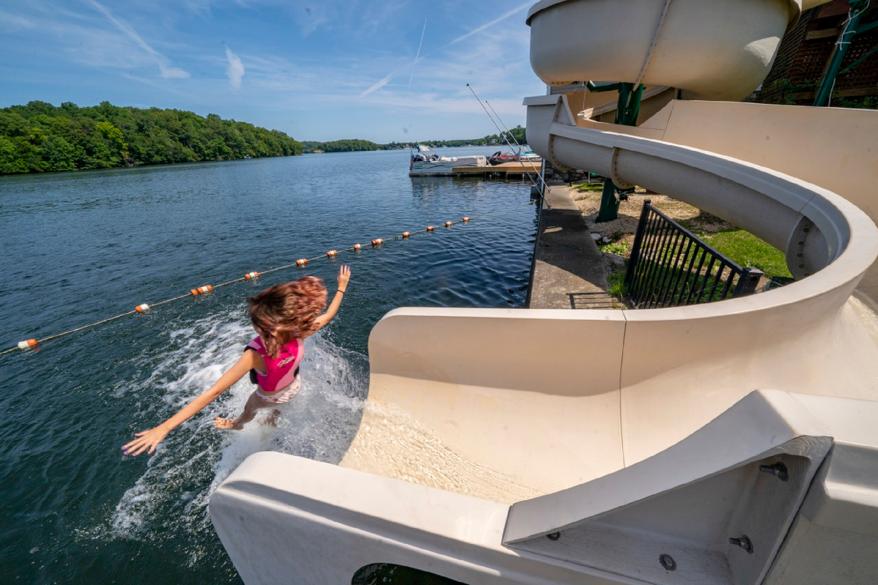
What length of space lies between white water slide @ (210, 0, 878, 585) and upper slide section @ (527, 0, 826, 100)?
7cm

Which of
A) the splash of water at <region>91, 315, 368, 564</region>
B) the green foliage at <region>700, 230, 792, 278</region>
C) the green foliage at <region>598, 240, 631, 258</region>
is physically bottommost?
the splash of water at <region>91, 315, 368, 564</region>

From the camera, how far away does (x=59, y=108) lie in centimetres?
7656

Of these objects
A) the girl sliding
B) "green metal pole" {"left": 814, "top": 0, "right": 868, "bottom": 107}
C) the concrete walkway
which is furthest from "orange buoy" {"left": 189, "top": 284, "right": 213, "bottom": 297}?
"green metal pole" {"left": 814, "top": 0, "right": 868, "bottom": 107}

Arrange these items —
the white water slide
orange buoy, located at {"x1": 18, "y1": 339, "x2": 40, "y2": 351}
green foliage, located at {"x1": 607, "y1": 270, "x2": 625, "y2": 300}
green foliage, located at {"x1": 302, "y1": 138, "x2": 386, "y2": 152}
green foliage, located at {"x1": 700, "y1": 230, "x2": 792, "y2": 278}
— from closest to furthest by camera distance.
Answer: the white water slide
green foliage, located at {"x1": 700, "y1": 230, "x2": 792, "y2": 278}
green foliage, located at {"x1": 607, "y1": 270, "x2": 625, "y2": 300}
orange buoy, located at {"x1": 18, "y1": 339, "x2": 40, "y2": 351}
green foliage, located at {"x1": 302, "y1": 138, "x2": 386, "y2": 152}

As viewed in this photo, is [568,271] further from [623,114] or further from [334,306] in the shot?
[623,114]

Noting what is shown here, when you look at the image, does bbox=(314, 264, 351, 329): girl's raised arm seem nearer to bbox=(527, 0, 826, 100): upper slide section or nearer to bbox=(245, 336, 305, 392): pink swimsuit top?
bbox=(245, 336, 305, 392): pink swimsuit top

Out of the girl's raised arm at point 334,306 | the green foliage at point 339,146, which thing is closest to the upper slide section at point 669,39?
the girl's raised arm at point 334,306

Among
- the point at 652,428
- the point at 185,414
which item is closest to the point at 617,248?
the point at 652,428

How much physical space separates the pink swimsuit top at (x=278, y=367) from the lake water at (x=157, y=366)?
608 millimetres

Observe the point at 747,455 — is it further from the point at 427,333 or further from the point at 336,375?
the point at 336,375

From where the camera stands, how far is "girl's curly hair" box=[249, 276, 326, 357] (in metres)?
2.76

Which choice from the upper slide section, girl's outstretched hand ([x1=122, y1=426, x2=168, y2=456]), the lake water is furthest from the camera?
the upper slide section

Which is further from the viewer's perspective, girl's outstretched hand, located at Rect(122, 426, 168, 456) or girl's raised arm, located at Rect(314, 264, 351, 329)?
girl's raised arm, located at Rect(314, 264, 351, 329)

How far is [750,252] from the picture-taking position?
21.9 ft
